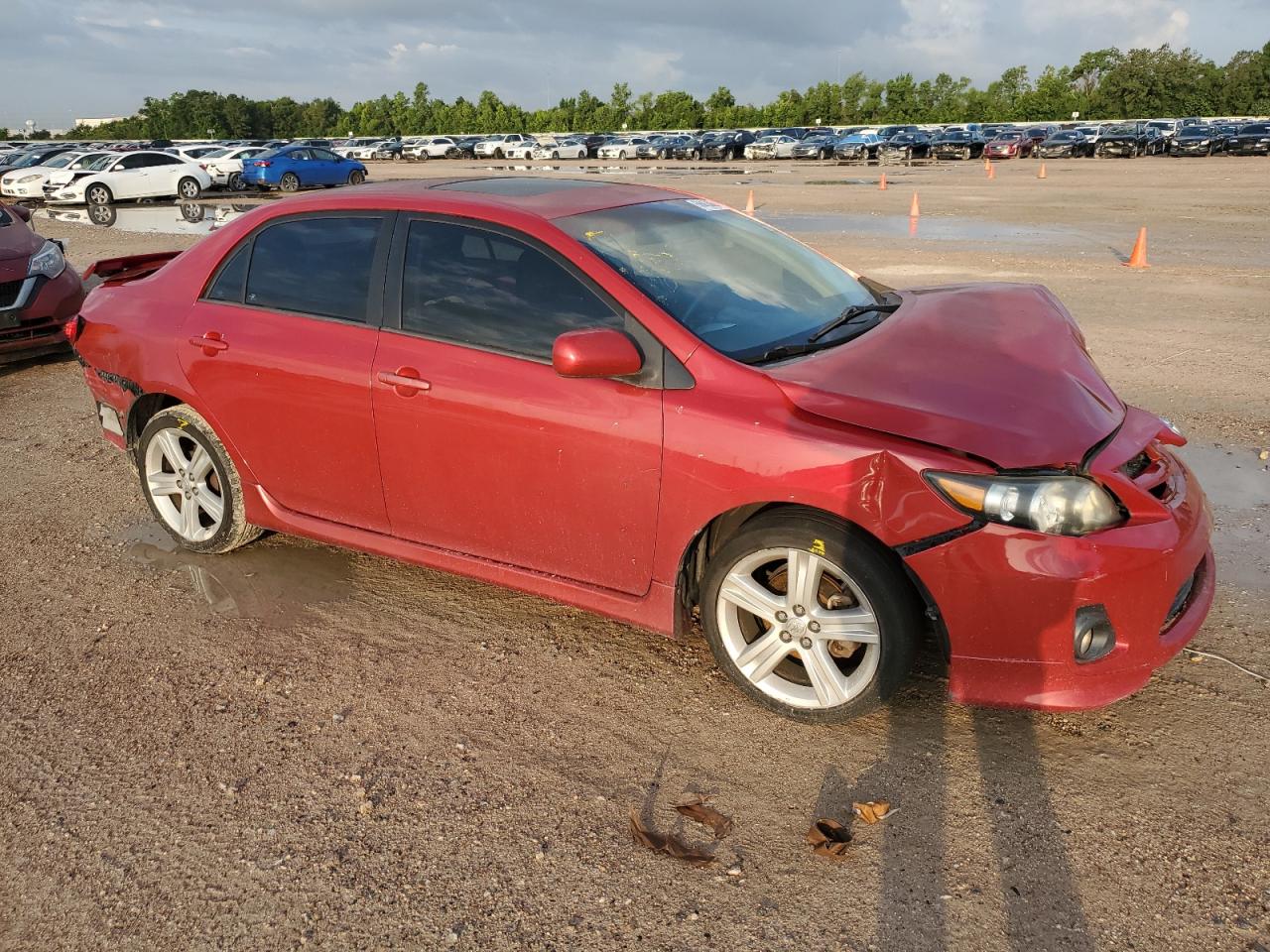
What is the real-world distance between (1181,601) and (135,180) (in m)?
31.5

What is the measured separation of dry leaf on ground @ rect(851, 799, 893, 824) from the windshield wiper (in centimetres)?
167

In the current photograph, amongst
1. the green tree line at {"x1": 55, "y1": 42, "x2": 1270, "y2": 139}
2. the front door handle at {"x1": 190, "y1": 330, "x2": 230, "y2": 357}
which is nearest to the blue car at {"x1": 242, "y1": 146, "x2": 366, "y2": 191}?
the front door handle at {"x1": 190, "y1": 330, "x2": 230, "y2": 357}

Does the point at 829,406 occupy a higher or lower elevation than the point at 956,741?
higher

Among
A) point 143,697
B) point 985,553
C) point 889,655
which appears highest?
point 985,553

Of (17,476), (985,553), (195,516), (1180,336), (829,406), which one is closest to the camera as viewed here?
(985,553)

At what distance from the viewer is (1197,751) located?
335cm

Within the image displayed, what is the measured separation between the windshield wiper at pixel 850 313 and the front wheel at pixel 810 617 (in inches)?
35.8

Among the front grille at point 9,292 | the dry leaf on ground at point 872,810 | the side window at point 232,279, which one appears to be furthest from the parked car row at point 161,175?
the dry leaf on ground at point 872,810

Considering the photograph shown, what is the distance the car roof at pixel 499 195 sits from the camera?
413cm

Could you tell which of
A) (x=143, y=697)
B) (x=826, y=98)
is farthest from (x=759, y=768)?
(x=826, y=98)

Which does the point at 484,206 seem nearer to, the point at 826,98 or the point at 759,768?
the point at 759,768

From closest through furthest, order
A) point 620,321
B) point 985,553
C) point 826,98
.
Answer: point 985,553
point 620,321
point 826,98

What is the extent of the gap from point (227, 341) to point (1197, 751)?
4.10 metres

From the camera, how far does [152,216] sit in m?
25.9
